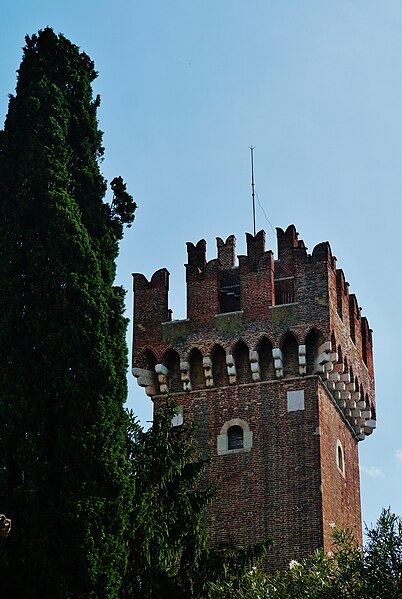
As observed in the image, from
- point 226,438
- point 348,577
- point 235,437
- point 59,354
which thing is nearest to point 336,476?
point 235,437

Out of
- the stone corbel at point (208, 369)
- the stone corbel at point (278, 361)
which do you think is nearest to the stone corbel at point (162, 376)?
the stone corbel at point (208, 369)

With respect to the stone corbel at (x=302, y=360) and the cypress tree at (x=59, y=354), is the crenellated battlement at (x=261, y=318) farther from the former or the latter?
the cypress tree at (x=59, y=354)

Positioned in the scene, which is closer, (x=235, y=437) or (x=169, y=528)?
(x=169, y=528)

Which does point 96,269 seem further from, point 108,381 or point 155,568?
point 155,568

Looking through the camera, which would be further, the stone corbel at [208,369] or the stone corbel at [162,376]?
the stone corbel at [162,376]

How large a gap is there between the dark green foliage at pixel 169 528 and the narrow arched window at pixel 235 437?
3.81 metres

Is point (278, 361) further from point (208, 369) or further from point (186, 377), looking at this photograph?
point (186, 377)

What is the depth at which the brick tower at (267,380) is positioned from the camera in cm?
2727

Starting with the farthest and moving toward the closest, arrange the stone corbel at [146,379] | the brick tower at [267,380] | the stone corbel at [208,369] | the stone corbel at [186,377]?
the stone corbel at [146,379], the stone corbel at [186,377], the stone corbel at [208,369], the brick tower at [267,380]

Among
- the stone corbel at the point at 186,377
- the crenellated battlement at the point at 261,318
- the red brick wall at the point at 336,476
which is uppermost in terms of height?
the crenellated battlement at the point at 261,318

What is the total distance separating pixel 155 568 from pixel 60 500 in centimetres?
348

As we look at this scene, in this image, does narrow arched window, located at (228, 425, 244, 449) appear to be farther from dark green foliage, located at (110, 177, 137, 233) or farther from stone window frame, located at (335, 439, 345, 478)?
dark green foliage, located at (110, 177, 137, 233)

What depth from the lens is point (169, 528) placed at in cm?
2314

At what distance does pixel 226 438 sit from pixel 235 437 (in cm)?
21
